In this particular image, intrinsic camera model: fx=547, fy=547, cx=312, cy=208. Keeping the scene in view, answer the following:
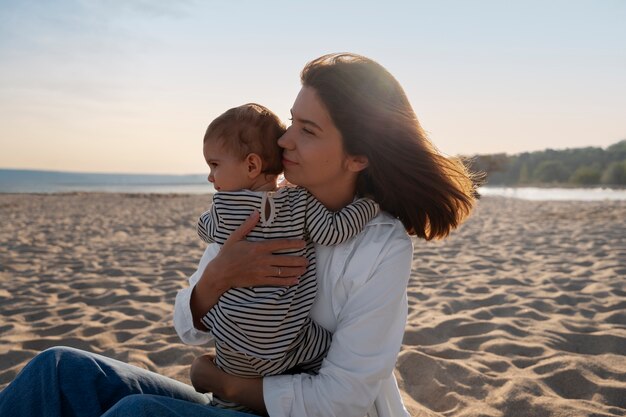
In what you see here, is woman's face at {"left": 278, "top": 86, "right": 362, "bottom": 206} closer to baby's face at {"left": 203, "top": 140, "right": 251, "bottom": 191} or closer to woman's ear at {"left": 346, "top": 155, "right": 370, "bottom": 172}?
woman's ear at {"left": 346, "top": 155, "right": 370, "bottom": 172}

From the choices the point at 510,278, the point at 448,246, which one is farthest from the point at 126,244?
the point at 510,278

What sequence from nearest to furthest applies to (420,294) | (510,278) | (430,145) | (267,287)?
(267,287), (430,145), (420,294), (510,278)

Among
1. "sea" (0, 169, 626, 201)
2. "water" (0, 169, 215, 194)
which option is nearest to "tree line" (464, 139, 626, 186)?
"sea" (0, 169, 626, 201)

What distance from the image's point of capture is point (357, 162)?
1.88m

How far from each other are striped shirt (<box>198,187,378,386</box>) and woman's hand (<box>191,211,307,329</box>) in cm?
3

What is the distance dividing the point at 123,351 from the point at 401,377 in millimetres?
1799

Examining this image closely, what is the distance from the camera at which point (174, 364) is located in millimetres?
3412

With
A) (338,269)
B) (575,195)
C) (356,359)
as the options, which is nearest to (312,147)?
(338,269)

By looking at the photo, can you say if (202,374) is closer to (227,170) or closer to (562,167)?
(227,170)

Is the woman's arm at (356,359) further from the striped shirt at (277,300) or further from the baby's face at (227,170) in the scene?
the baby's face at (227,170)

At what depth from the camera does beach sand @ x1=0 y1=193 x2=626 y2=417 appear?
119 inches

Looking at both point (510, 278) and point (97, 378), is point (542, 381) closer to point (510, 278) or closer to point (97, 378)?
point (97, 378)

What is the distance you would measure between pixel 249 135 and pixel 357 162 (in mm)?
399

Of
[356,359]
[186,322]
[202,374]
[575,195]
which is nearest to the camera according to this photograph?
[356,359]
